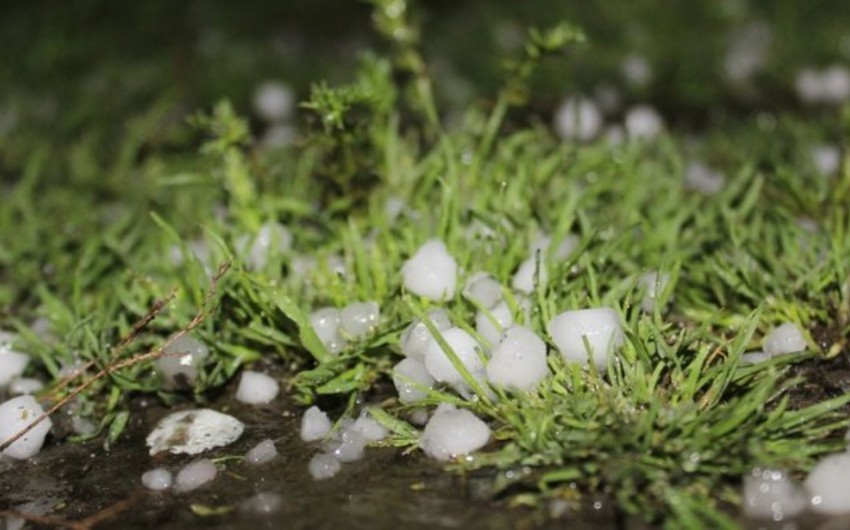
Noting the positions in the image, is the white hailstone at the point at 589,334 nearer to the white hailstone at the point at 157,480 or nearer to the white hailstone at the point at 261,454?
the white hailstone at the point at 261,454

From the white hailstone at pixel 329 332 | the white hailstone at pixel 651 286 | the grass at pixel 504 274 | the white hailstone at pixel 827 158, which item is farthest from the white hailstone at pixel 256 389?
the white hailstone at pixel 827 158

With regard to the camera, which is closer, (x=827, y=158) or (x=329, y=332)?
(x=329, y=332)

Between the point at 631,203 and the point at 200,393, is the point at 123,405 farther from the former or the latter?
the point at 631,203

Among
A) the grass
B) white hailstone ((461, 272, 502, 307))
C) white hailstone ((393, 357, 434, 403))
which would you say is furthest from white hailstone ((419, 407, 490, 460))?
white hailstone ((461, 272, 502, 307))

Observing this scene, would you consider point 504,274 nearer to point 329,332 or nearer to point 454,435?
point 329,332

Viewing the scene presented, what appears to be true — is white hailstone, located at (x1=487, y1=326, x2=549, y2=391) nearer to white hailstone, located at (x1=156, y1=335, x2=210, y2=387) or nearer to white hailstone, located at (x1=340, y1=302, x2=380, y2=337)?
white hailstone, located at (x1=340, y1=302, x2=380, y2=337)

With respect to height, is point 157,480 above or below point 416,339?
below

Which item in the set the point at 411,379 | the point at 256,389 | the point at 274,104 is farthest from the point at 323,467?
the point at 274,104
